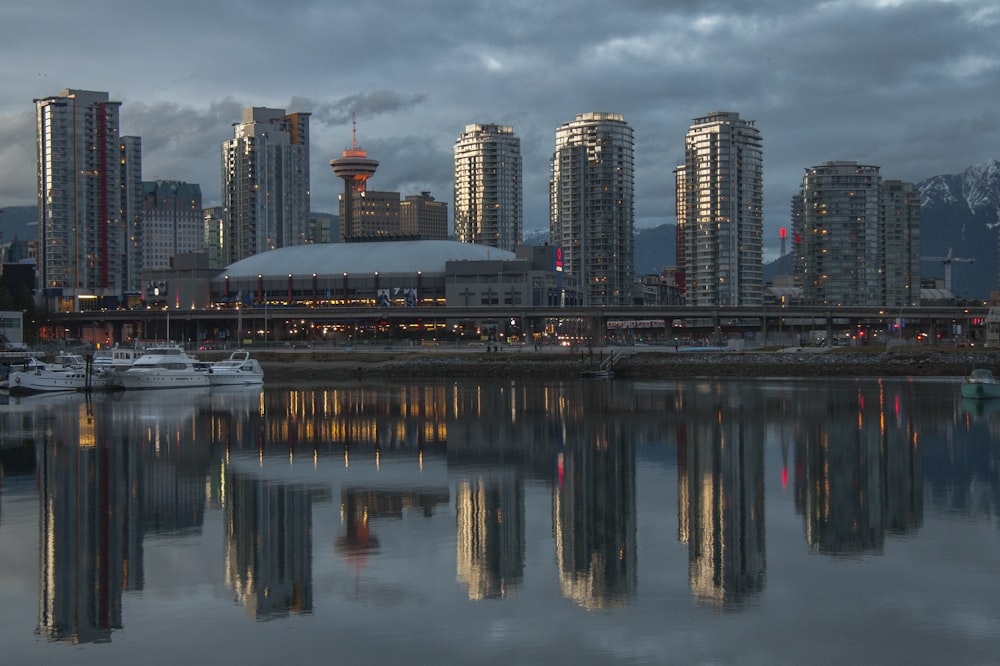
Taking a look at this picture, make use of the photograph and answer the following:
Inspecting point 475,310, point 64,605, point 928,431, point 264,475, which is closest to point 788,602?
point 64,605

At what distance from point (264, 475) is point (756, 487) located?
1793 cm

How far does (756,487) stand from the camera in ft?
128

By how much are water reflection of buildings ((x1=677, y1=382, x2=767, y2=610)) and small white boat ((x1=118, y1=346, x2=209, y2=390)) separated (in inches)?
2050

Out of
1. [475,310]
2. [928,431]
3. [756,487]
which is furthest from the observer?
[475,310]

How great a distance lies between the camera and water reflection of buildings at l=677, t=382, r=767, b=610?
2553 centimetres

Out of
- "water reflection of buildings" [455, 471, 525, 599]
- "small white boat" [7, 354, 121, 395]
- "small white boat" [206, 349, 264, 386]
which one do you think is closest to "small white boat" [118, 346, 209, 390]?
"small white boat" [206, 349, 264, 386]

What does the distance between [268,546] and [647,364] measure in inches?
3622

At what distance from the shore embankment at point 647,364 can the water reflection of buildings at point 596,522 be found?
64.5 meters

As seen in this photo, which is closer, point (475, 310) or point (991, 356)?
point (991, 356)

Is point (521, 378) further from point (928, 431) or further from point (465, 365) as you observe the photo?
point (928, 431)

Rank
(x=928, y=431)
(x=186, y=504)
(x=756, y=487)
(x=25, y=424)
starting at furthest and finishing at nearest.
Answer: (x=25, y=424), (x=928, y=431), (x=756, y=487), (x=186, y=504)

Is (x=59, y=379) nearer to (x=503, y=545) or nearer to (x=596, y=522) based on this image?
(x=596, y=522)

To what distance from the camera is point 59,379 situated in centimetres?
9338

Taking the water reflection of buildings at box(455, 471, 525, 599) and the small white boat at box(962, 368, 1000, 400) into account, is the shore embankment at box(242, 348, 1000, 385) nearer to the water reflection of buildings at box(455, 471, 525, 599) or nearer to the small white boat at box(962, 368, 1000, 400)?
the small white boat at box(962, 368, 1000, 400)
